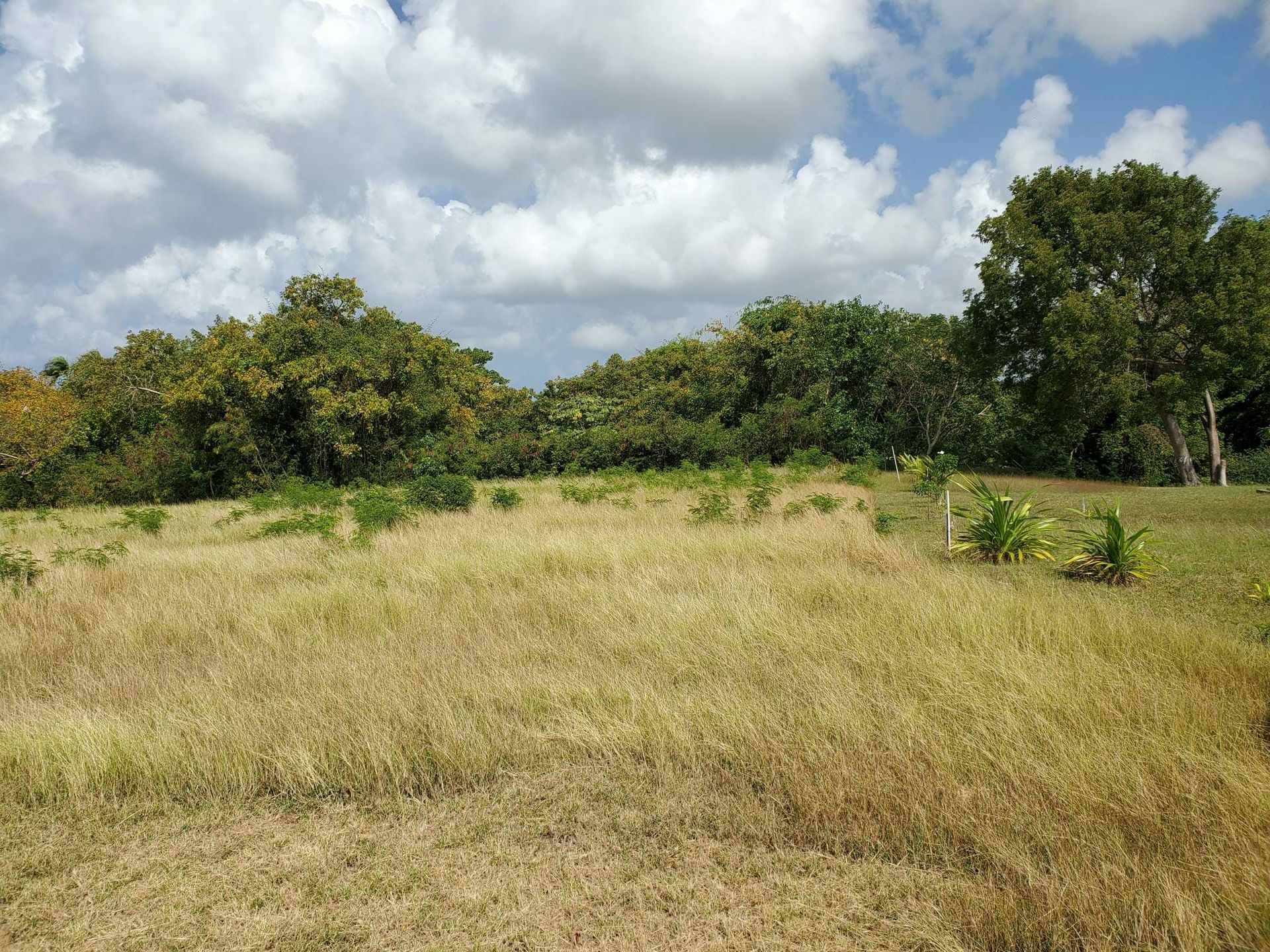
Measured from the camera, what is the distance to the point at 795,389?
3041cm

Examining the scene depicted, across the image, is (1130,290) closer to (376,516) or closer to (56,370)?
(376,516)

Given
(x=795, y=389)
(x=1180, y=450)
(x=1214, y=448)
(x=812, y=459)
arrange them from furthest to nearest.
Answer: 1. (x=795, y=389)
2. (x=1214, y=448)
3. (x=812, y=459)
4. (x=1180, y=450)

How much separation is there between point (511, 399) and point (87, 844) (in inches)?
1311

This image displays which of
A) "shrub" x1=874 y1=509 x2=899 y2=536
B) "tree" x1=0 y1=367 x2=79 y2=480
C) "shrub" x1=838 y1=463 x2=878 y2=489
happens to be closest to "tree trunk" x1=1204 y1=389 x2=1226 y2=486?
"shrub" x1=838 y1=463 x2=878 y2=489

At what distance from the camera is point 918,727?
414 centimetres

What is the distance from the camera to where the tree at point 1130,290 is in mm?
→ 20578

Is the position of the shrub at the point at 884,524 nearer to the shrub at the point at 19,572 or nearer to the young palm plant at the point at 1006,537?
the young palm plant at the point at 1006,537

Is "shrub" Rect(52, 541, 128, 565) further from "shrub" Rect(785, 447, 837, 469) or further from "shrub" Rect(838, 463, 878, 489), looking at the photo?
"shrub" Rect(785, 447, 837, 469)

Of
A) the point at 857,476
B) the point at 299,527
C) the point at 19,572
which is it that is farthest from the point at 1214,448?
the point at 19,572

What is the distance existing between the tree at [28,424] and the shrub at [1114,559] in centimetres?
2958

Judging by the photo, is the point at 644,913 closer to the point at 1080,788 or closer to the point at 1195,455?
the point at 1080,788

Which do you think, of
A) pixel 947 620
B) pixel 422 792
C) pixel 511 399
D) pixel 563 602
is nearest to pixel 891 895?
pixel 422 792

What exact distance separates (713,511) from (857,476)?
8.93 metres

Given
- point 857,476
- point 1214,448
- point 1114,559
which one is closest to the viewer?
point 1114,559
